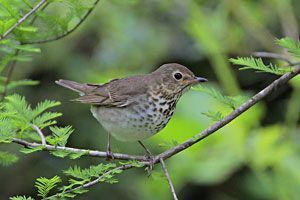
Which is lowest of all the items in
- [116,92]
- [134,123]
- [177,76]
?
[134,123]

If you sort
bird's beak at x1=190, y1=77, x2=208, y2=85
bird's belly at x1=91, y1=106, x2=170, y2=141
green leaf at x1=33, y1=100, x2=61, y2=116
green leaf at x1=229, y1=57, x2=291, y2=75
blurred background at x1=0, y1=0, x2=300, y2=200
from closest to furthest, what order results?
green leaf at x1=229, y1=57, x2=291, y2=75 < green leaf at x1=33, y1=100, x2=61, y2=116 < bird's belly at x1=91, y1=106, x2=170, y2=141 < bird's beak at x1=190, y1=77, x2=208, y2=85 < blurred background at x1=0, y1=0, x2=300, y2=200

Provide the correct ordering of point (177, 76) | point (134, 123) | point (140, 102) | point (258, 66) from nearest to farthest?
point (258, 66)
point (134, 123)
point (140, 102)
point (177, 76)

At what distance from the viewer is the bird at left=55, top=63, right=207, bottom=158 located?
3.56 meters

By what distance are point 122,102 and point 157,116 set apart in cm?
31

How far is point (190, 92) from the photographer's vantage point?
17.1 ft

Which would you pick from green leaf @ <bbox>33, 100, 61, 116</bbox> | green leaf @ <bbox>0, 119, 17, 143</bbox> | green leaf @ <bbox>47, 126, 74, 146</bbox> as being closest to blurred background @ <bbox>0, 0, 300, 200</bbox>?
green leaf @ <bbox>33, 100, 61, 116</bbox>

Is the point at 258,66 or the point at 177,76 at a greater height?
the point at 258,66

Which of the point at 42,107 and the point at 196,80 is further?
the point at 196,80

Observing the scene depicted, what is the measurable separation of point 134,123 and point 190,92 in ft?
5.70

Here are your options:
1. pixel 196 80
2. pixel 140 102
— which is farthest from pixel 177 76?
pixel 140 102

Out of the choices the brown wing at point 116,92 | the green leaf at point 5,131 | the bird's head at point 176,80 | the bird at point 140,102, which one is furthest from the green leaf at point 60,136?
the bird's head at point 176,80

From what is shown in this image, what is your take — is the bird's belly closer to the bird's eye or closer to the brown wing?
the brown wing

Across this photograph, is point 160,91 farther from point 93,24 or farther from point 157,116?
point 93,24

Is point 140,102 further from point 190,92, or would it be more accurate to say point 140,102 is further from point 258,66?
point 190,92
